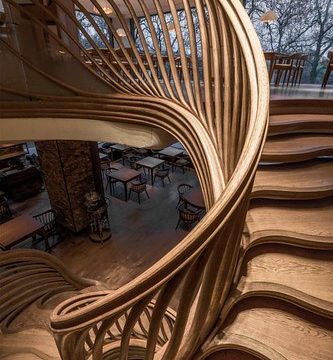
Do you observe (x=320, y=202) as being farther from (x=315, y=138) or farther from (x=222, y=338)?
(x=222, y=338)

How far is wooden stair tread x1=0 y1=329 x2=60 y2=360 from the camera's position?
7.29 ft

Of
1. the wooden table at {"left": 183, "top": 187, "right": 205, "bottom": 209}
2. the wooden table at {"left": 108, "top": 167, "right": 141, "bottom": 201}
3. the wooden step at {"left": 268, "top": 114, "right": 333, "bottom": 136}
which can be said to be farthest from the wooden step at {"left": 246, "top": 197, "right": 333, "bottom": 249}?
the wooden table at {"left": 108, "top": 167, "right": 141, "bottom": 201}

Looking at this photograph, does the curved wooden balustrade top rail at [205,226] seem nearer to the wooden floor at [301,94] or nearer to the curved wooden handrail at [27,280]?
the curved wooden handrail at [27,280]

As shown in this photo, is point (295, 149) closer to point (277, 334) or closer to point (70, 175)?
point (277, 334)

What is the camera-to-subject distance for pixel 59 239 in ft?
20.4

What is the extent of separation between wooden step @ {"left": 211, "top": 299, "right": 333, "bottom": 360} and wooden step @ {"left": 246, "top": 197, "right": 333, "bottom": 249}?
1.29ft

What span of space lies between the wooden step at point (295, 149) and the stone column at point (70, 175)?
4209mm

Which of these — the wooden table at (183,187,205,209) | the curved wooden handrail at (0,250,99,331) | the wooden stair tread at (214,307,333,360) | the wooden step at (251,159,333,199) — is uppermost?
the wooden step at (251,159,333,199)

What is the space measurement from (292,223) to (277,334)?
29.4 inches

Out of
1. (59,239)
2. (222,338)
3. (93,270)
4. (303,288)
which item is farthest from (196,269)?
(59,239)

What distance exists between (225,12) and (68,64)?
2.40 m

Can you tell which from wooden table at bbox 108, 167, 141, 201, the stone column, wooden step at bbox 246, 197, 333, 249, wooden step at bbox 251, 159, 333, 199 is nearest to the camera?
wooden step at bbox 246, 197, 333, 249

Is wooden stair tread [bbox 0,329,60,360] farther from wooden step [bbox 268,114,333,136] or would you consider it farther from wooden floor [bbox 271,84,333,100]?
wooden floor [bbox 271,84,333,100]

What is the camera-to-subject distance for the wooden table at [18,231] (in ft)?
16.5
